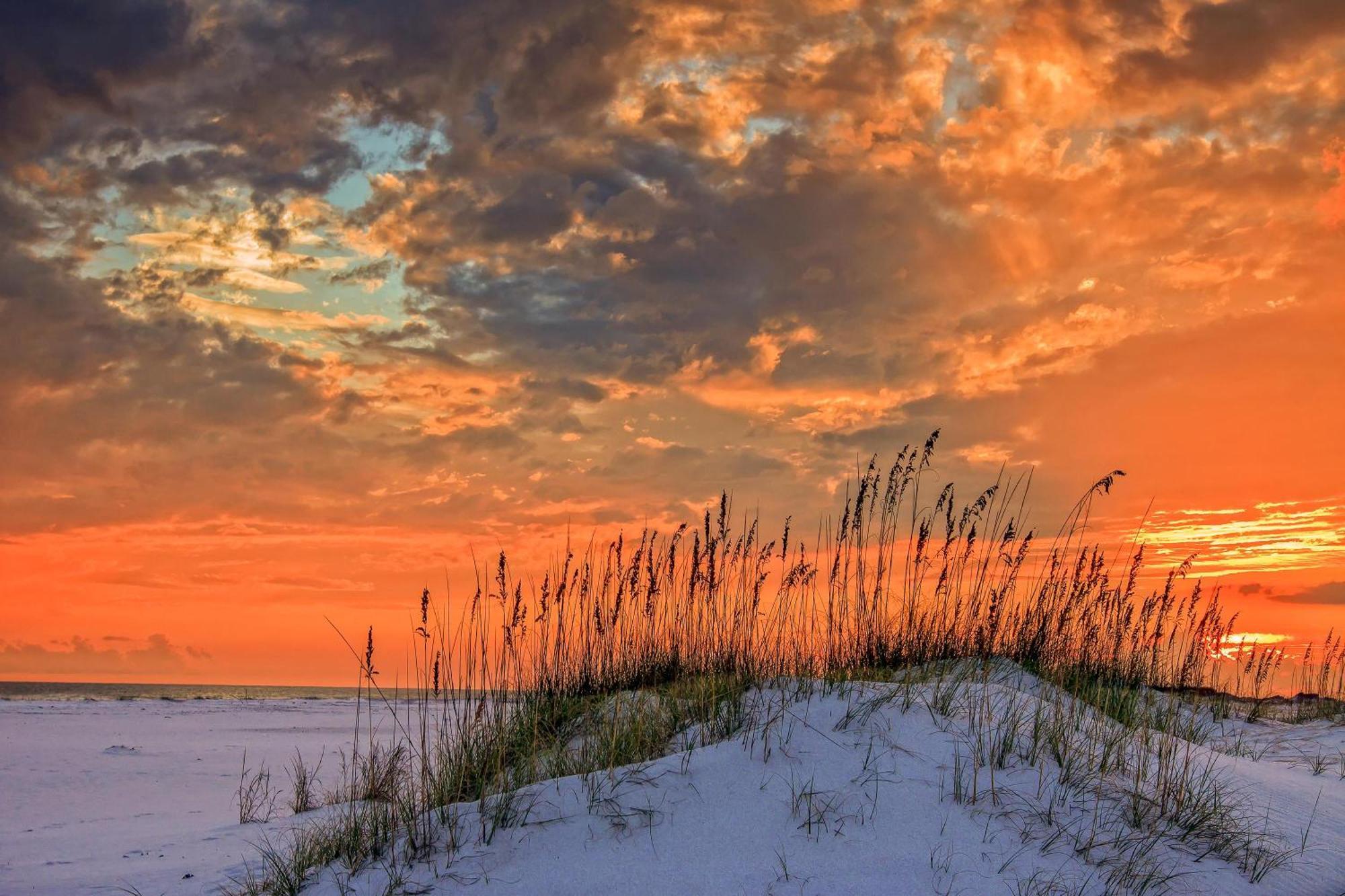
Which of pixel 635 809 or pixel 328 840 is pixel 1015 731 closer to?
pixel 635 809

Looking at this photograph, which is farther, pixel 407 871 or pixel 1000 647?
pixel 1000 647

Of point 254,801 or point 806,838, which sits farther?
point 254,801

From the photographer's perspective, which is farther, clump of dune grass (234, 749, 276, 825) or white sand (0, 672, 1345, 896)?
clump of dune grass (234, 749, 276, 825)

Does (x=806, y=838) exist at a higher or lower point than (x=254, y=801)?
higher

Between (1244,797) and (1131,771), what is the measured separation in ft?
2.55

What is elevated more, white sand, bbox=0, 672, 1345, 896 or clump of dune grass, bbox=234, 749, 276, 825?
white sand, bbox=0, 672, 1345, 896

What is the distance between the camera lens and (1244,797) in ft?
17.6

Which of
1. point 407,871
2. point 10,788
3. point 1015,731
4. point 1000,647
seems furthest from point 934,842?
point 10,788

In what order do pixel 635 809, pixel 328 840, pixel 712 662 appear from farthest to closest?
pixel 712 662 → pixel 328 840 → pixel 635 809

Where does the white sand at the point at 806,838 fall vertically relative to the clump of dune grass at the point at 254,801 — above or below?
above

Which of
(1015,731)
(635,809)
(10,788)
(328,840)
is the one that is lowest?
(10,788)

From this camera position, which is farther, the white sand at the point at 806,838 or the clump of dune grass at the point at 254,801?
the clump of dune grass at the point at 254,801

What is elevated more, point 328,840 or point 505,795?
point 505,795

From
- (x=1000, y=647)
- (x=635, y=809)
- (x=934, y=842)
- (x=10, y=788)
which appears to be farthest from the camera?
(x=10, y=788)
